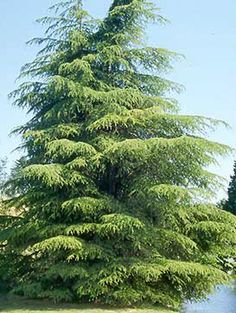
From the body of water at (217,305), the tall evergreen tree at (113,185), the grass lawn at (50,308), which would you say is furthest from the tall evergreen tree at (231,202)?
the grass lawn at (50,308)

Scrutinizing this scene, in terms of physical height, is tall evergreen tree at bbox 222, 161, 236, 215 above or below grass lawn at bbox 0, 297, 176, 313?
above

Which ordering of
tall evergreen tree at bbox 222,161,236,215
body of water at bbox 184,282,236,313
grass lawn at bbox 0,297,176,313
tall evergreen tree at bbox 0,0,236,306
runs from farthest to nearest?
1. tall evergreen tree at bbox 222,161,236,215
2. body of water at bbox 184,282,236,313
3. tall evergreen tree at bbox 0,0,236,306
4. grass lawn at bbox 0,297,176,313

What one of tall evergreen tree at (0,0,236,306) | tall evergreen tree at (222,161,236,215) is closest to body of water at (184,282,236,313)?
tall evergreen tree at (0,0,236,306)

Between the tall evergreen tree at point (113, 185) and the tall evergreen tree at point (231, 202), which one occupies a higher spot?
the tall evergreen tree at point (231, 202)

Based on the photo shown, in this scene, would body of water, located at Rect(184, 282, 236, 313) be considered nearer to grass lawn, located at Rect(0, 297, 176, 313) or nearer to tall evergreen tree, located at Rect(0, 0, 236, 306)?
tall evergreen tree, located at Rect(0, 0, 236, 306)

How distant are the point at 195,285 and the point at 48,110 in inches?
257

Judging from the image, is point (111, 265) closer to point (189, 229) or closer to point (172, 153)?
point (189, 229)

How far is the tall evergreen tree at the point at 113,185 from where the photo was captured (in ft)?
36.8

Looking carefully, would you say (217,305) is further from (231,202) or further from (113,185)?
(231,202)

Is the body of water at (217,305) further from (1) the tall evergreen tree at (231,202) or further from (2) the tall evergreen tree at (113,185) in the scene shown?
(1) the tall evergreen tree at (231,202)

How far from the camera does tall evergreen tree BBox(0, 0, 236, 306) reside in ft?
36.8

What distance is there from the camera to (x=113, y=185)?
13.2 metres

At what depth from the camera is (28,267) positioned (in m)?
12.9

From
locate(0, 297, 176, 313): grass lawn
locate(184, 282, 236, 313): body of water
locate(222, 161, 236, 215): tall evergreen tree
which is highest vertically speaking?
locate(222, 161, 236, 215): tall evergreen tree
